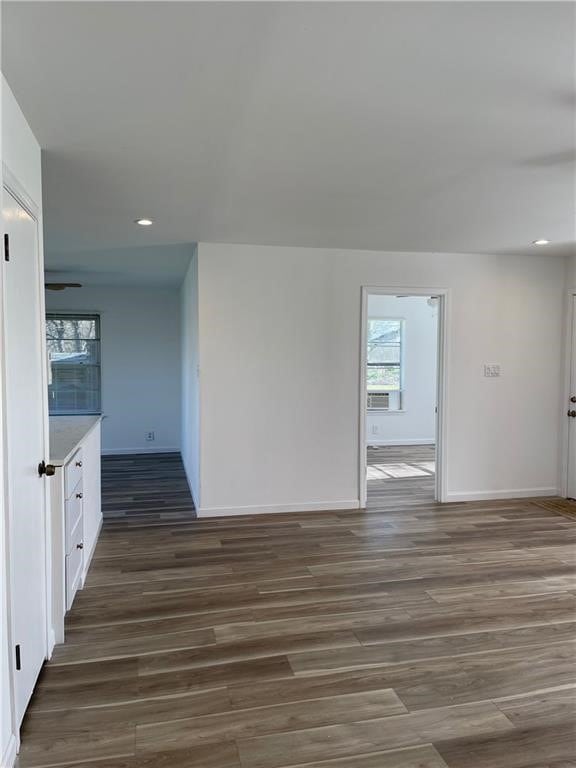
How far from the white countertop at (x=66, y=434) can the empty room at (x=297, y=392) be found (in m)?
0.04

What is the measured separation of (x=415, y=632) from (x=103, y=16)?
2.91 metres

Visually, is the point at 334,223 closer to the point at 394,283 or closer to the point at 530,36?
the point at 394,283

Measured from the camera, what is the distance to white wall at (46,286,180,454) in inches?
297

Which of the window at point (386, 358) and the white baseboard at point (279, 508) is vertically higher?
the window at point (386, 358)

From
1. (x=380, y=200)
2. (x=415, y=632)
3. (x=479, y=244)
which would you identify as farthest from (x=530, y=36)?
(x=479, y=244)

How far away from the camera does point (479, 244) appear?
15.3 feet

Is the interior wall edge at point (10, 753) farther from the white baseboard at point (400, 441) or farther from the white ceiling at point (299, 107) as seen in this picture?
the white baseboard at point (400, 441)

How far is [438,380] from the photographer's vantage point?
517 centimetres

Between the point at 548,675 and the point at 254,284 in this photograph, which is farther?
the point at 254,284

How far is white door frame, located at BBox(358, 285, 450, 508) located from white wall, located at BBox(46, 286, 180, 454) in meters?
3.70

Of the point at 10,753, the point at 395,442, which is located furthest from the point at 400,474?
the point at 10,753

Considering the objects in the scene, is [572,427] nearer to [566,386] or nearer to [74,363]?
[566,386]

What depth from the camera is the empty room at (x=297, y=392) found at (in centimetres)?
176

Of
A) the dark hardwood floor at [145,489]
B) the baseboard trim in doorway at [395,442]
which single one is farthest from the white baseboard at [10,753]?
the baseboard trim in doorway at [395,442]
